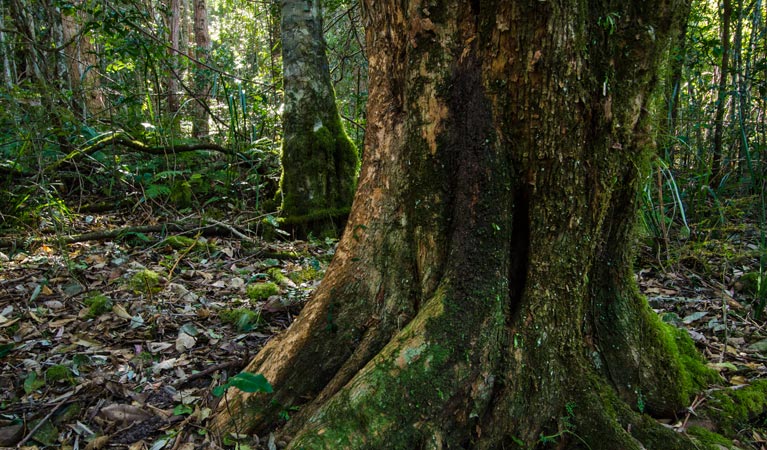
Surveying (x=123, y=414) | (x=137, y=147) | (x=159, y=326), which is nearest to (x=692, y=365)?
(x=123, y=414)

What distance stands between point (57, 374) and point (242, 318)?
3.13 feet

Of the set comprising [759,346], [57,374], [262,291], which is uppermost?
[262,291]

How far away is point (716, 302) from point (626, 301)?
1795 mm

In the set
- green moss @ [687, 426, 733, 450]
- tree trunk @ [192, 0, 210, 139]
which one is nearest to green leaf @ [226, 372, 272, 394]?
green moss @ [687, 426, 733, 450]

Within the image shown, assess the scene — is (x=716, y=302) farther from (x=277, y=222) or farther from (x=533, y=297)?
(x=277, y=222)

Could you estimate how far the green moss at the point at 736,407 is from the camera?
2.13 meters

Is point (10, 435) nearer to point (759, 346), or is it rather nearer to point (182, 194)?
point (182, 194)

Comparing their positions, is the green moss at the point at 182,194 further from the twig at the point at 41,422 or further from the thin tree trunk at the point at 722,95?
the thin tree trunk at the point at 722,95

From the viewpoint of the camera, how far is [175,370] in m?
2.56

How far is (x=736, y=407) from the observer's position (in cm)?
217

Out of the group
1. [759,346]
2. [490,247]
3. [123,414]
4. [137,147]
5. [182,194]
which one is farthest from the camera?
[137,147]

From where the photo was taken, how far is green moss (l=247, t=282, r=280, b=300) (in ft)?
11.2

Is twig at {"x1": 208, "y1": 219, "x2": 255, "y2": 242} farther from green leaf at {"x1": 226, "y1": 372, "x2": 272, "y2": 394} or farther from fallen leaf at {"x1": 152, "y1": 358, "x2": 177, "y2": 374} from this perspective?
green leaf at {"x1": 226, "y1": 372, "x2": 272, "y2": 394}

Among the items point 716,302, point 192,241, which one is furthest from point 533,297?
point 192,241
